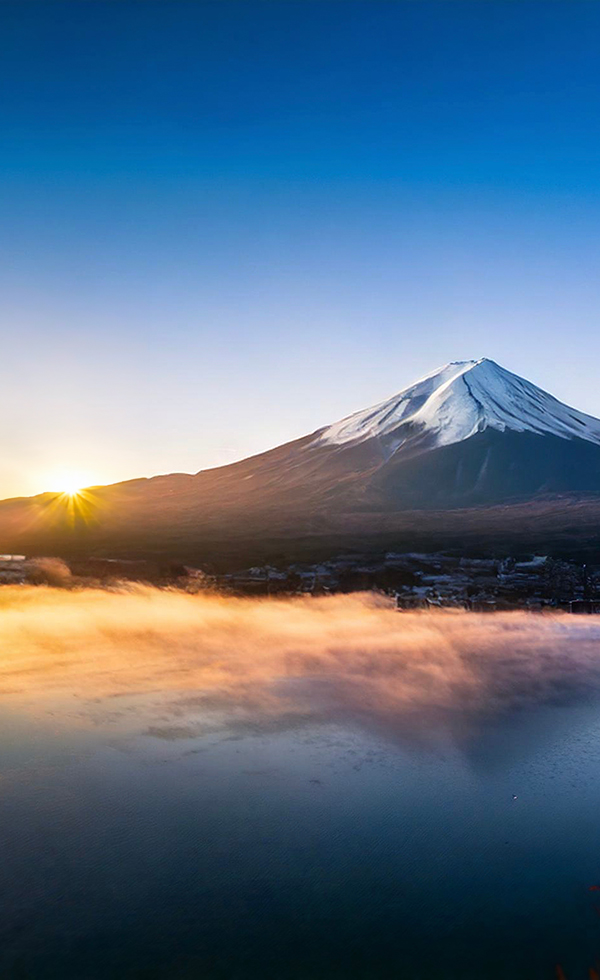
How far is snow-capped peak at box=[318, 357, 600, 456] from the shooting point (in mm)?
147875

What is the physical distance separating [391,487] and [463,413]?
3651cm

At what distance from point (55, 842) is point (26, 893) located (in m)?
1.93

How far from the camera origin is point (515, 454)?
135 m

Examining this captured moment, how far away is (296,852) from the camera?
14680 millimetres

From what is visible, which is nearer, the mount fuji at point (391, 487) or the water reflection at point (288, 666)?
the water reflection at point (288, 666)

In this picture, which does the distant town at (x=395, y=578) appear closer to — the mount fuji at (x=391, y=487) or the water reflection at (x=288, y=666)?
the water reflection at (x=288, y=666)

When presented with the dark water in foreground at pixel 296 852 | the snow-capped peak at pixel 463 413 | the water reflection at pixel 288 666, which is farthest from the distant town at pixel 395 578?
the snow-capped peak at pixel 463 413

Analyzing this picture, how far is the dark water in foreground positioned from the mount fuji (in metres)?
58.6

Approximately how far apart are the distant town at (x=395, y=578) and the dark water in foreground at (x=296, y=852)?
106 ft

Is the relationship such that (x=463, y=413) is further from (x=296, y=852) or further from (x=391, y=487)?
(x=296, y=852)

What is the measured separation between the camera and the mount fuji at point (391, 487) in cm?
9381

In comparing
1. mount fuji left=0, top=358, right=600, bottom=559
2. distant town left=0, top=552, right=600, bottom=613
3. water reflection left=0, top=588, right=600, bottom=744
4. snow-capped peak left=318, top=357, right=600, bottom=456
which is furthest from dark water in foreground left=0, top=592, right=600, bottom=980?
snow-capped peak left=318, top=357, right=600, bottom=456

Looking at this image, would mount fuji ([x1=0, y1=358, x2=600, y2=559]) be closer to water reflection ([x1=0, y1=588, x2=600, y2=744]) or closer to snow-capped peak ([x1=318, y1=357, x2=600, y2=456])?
snow-capped peak ([x1=318, y1=357, x2=600, y2=456])

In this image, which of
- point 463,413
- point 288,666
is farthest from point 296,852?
point 463,413
